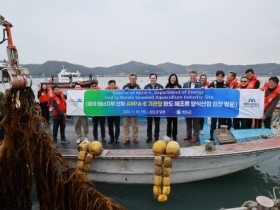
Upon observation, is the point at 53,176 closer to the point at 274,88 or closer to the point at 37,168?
the point at 37,168

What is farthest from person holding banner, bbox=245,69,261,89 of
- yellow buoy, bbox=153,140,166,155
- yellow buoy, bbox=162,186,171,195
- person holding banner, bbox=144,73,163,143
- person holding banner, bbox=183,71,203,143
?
yellow buoy, bbox=162,186,171,195

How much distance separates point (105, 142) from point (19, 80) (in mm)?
4547

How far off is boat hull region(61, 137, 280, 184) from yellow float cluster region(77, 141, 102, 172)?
7.6 inches

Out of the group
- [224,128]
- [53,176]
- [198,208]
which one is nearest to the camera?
[53,176]

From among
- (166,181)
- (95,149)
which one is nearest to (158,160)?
(166,181)

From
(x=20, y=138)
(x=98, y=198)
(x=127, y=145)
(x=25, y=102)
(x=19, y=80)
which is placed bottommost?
(x=127, y=145)

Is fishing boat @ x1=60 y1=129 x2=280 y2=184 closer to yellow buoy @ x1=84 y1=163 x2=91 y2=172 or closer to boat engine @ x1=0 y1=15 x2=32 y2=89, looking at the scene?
yellow buoy @ x1=84 y1=163 x2=91 y2=172

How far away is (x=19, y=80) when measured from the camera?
3.18 meters

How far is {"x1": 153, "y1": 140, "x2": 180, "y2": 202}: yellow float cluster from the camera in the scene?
546cm

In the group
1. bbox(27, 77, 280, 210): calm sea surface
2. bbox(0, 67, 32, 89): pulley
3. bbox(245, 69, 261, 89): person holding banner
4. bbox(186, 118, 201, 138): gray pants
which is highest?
bbox(0, 67, 32, 89): pulley

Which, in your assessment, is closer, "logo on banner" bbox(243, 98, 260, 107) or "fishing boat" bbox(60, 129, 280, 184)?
"fishing boat" bbox(60, 129, 280, 184)

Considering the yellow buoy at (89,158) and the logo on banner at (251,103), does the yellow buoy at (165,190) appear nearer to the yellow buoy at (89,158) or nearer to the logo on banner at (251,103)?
the yellow buoy at (89,158)

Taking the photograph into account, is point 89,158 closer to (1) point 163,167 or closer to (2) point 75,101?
(1) point 163,167

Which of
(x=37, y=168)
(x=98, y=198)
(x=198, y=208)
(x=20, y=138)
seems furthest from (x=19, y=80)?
(x=198, y=208)
